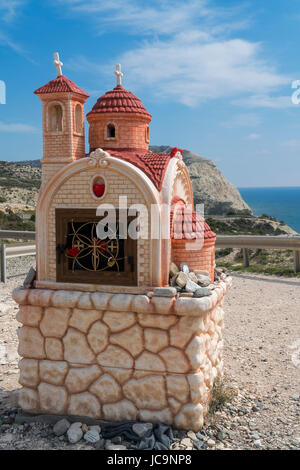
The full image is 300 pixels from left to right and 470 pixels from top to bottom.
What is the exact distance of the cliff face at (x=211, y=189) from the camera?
2640 inches

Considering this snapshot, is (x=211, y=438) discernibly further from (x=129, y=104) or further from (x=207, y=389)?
(x=129, y=104)

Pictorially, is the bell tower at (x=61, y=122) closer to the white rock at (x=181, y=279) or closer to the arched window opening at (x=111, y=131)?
the arched window opening at (x=111, y=131)

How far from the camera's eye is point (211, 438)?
6.54 meters

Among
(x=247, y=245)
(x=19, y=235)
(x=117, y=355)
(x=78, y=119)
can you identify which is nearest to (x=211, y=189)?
(x=19, y=235)

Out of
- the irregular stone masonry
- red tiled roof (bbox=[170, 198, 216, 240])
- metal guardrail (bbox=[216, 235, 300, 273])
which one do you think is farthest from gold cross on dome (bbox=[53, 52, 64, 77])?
metal guardrail (bbox=[216, 235, 300, 273])

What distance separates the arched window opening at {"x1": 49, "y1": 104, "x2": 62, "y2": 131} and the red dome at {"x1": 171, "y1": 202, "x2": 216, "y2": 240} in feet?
7.51

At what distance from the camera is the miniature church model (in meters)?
6.61

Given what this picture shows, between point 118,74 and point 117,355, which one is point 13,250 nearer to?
point 118,74

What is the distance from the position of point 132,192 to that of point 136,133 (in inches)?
56.8

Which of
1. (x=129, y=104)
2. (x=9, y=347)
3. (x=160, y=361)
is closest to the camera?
(x=160, y=361)

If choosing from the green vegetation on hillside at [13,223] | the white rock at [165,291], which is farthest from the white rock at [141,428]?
the green vegetation on hillside at [13,223]

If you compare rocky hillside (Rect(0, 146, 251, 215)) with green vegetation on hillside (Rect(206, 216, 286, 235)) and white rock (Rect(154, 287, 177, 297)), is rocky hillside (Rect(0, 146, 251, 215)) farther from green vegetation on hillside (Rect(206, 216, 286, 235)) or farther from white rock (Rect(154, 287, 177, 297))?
white rock (Rect(154, 287, 177, 297))
